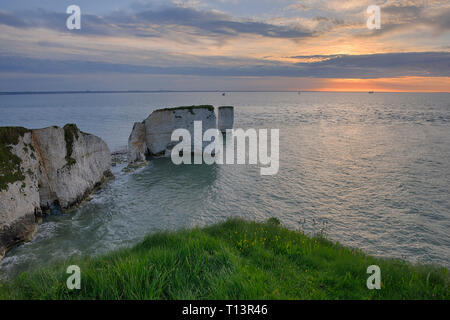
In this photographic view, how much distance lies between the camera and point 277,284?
5.60 meters

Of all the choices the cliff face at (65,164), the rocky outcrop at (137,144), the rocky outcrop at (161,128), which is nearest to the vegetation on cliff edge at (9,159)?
the cliff face at (65,164)

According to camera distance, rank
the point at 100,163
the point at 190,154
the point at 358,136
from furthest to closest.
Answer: the point at 358,136
the point at 190,154
the point at 100,163

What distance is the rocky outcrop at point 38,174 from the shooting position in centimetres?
1259

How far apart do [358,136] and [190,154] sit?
31977mm

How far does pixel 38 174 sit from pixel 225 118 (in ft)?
133

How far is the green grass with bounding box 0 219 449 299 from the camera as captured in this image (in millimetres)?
5020

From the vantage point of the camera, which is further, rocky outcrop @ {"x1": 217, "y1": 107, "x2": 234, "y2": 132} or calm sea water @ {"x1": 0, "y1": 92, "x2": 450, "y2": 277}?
rocky outcrop @ {"x1": 217, "y1": 107, "x2": 234, "y2": 132}

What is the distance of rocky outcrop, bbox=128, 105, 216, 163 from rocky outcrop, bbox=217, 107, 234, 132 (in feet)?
61.7

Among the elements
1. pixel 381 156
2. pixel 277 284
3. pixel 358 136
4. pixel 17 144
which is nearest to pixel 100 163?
pixel 17 144

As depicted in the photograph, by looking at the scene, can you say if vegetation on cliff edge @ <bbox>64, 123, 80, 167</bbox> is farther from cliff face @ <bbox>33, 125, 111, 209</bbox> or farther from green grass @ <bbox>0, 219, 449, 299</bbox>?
green grass @ <bbox>0, 219, 449, 299</bbox>

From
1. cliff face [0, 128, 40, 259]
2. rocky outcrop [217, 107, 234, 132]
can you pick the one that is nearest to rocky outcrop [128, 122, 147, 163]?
cliff face [0, 128, 40, 259]

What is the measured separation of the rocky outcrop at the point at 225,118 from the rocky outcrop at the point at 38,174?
33.7m

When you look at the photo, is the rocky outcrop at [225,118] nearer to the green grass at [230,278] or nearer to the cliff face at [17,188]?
the cliff face at [17,188]
